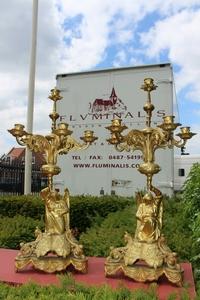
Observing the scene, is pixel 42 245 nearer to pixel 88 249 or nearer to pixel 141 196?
pixel 141 196

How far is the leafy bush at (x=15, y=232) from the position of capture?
5871mm

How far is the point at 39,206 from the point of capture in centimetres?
953

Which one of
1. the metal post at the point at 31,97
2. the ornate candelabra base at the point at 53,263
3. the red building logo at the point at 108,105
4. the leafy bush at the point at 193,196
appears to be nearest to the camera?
the ornate candelabra base at the point at 53,263

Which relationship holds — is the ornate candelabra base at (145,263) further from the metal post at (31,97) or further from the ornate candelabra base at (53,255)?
the metal post at (31,97)

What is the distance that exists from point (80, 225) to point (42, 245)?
6.15 m

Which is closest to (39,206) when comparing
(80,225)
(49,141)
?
(80,225)

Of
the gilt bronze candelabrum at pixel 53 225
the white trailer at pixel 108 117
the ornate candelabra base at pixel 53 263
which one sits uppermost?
the white trailer at pixel 108 117

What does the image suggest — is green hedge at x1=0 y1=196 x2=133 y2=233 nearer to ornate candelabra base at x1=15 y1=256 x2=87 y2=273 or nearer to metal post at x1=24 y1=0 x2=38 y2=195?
metal post at x1=24 y1=0 x2=38 y2=195

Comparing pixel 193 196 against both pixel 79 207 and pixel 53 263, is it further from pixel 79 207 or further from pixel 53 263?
pixel 79 207

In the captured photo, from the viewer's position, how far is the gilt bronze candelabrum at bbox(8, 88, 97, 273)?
3613 millimetres

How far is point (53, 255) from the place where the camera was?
3676 millimetres

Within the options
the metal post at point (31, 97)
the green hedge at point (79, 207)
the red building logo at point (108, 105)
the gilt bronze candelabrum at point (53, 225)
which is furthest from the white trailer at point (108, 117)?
the gilt bronze candelabrum at point (53, 225)

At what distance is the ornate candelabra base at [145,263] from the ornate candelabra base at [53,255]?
265 millimetres

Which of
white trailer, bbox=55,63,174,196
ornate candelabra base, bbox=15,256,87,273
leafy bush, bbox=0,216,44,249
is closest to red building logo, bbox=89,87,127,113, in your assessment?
white trailer, bbox=55,63,174,196
